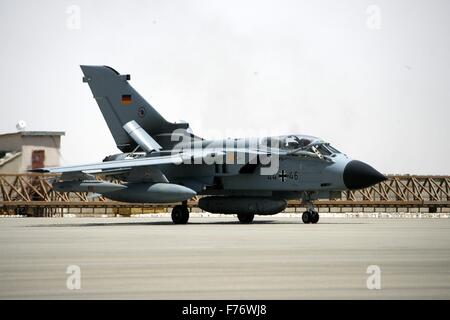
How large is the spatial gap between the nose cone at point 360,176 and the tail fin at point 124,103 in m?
7.98

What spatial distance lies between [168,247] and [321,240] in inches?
143

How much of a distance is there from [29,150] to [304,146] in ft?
120

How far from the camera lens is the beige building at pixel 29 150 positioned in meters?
60.6

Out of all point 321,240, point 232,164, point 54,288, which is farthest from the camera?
point 232,164

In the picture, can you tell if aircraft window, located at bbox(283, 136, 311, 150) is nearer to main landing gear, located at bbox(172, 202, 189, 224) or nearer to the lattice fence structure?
main landing gear, located at bbox(172, 202, 189, 224)

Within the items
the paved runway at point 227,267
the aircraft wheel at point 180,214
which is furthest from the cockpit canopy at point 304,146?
the paved runway at point 227,267

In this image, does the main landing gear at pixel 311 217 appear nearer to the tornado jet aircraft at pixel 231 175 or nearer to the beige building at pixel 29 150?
the tornado jet aircraft at pixel 231 175

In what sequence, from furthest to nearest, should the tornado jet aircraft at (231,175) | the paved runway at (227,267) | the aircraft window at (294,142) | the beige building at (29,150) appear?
the beige building at (29,150) → the aircraft window at (294,142) → the tornado jet aircraft at (231,175) → the paved runway at (227,267)

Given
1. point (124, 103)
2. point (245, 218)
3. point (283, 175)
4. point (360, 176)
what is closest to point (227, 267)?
point (360, 176)

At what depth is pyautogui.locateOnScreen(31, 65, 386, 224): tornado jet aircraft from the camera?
28328 millimetres

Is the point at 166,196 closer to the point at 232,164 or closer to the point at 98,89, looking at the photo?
the point at 232,164

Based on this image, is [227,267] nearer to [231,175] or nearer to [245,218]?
[231,175]
